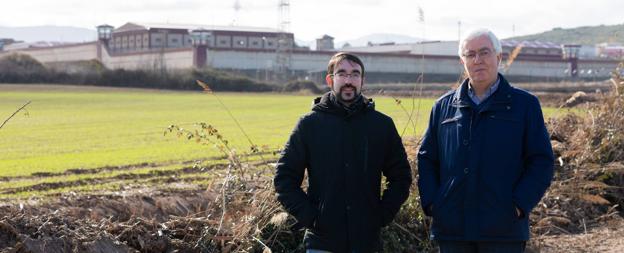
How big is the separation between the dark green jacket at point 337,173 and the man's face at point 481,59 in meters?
0.69

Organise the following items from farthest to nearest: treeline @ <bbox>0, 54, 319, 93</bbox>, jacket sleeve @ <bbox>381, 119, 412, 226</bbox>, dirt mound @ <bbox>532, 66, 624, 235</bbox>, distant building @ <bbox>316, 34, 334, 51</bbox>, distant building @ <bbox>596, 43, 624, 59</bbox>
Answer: distant building @ <bbox>316, 34, 334, 51</bbox>
treeline @ <bbox>0, 54, 319, 93</bbox>
distant building @ <bbox>596, 43, 624, 59</bbox>
dirt mound @ <bbox>532, 66, 624, 235</bbox>
jacket sleeve @ <bbox>381, 119, 412, 226</bbox>

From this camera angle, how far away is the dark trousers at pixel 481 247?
18.0 ft

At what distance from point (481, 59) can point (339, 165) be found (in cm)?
109

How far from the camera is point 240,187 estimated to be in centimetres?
870

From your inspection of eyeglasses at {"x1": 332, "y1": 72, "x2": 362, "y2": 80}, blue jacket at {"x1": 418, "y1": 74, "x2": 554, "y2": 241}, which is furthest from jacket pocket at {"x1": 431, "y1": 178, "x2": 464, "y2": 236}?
eyeglasses at {"x1": 332, "y1": 72, "x2": 362, "y2": 80}

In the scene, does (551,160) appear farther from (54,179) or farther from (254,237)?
(54,179)

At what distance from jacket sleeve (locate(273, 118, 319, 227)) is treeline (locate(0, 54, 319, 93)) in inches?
2641

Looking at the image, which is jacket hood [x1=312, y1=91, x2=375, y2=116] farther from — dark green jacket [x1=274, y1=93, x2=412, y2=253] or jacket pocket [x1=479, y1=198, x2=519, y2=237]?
jacket pocket [x1=479, y1=198, x2=519, y2=237]

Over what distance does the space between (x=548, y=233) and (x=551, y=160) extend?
205 inches

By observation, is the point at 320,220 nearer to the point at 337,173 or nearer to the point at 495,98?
the point at 337,173

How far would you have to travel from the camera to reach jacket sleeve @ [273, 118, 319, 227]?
19.0 ft

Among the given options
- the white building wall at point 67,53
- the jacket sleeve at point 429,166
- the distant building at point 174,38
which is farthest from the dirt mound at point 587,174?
the white building wall at point 67,53

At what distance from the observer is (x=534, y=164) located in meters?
5.48

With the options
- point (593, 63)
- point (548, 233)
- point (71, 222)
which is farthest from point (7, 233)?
point (593, 63)
